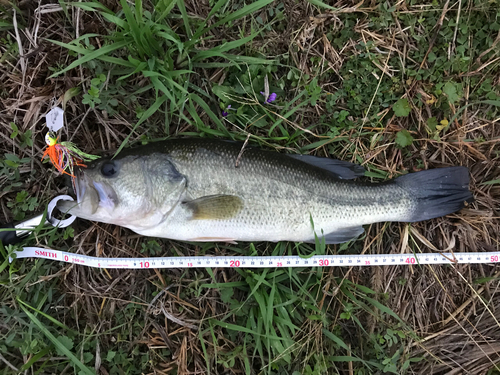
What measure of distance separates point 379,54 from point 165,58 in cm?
209

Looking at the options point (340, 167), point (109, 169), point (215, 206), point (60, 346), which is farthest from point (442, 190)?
point (60, 346)

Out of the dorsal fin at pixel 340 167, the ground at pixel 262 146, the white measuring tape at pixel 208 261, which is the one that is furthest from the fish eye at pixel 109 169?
the dorsal fin at pixel 340 167

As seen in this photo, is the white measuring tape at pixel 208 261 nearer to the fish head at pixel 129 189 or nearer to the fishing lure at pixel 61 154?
the fish head at pixel 129 189

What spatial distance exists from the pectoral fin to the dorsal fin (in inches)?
33.1

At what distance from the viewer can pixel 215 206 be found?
2.78 m

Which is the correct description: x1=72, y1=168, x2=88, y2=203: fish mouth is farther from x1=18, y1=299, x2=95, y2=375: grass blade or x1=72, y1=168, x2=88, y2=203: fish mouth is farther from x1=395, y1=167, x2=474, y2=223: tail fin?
x1=395, y1=167, x2=474, y2=223: tail fin

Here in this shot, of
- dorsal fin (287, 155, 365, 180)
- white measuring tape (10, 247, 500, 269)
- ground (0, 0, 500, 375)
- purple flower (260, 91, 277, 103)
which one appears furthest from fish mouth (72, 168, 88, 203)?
dorsal fin (287, 155, 365, 180)

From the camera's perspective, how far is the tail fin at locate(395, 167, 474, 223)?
3.09 meters

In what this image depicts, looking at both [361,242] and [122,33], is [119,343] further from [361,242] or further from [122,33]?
[122,33]

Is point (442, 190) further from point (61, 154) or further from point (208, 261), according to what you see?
point (61, 154)

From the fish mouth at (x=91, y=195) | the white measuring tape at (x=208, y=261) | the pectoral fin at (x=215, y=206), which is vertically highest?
the fish mouth at (x=91, y=195)

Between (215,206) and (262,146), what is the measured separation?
821mm

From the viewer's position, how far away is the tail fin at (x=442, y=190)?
309 cm

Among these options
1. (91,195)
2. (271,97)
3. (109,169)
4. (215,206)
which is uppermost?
(271,97)
